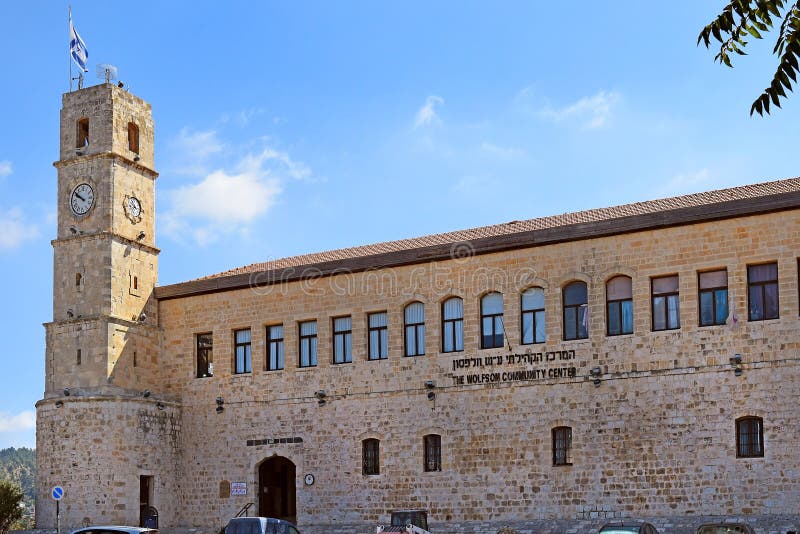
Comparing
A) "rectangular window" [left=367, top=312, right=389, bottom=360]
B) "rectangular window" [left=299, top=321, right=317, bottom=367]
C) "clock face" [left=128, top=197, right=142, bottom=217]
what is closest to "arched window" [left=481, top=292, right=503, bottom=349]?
"rectangular window" [left=367, top=312, right=389, bottom=360]

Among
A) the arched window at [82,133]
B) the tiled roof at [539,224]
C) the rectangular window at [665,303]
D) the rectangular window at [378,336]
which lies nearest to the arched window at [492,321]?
the tiled roof at [539,224]

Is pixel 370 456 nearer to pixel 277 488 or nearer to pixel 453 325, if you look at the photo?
pixel 453 325

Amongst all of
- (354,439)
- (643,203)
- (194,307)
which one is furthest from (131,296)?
(643,203)

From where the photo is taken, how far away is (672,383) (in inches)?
992

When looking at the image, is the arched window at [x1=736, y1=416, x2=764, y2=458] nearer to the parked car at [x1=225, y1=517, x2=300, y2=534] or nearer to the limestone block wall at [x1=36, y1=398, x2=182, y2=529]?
the parked car at [x1=225, y1=517, x2=300, y2=534]

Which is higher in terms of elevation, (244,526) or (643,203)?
(643,203)

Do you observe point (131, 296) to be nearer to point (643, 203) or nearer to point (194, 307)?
point (194, 307)

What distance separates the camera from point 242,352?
31.9m

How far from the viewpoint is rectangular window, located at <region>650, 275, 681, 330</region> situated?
83.6ft

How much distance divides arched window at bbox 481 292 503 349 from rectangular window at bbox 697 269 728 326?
5125mm

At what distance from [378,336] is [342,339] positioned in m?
1.19

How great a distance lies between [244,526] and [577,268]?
10.3 meters

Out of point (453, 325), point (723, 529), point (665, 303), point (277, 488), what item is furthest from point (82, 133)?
point (723, 529)

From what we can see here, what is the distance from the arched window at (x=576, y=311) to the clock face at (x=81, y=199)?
14.6 m
